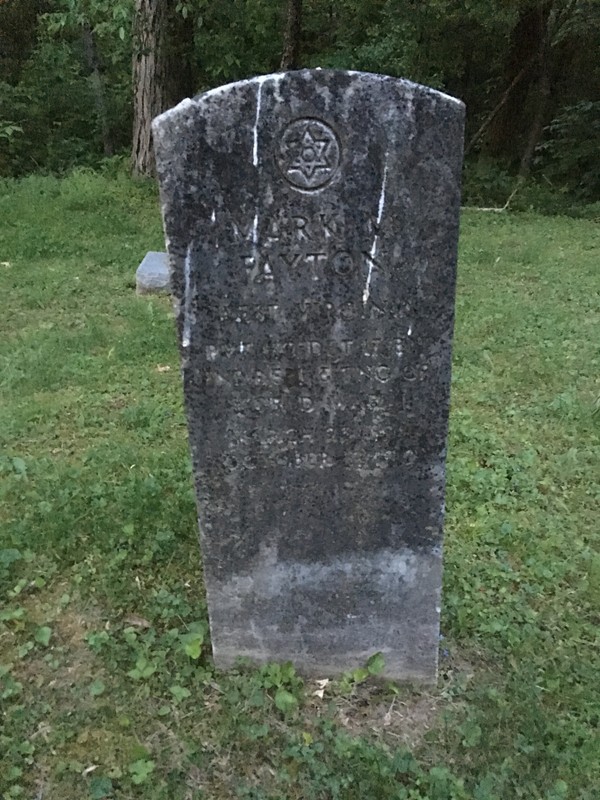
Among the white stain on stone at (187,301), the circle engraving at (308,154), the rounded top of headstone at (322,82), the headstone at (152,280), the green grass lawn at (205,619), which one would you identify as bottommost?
the green grass lawn at (205,619)

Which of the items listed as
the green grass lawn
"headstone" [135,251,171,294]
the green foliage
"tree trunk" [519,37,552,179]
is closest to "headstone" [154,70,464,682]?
the green grass lawn

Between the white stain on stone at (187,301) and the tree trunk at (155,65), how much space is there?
327 inches

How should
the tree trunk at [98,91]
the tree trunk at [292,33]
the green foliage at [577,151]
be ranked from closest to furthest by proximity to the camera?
the tree trunk at [292,33]
the green foliage at [577,151]
the tree trunk at [98,91]

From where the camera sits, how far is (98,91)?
14.0 m

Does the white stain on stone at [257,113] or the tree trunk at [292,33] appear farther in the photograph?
the tree trunk at [292,33]

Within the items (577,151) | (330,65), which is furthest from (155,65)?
(577,151)

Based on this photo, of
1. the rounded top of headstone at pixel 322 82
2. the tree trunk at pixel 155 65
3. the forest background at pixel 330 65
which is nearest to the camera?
the rounded top of headstone at pixel 322 82

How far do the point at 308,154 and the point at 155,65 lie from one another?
8.92 meters

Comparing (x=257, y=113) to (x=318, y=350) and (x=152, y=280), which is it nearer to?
(x=318, y=350)

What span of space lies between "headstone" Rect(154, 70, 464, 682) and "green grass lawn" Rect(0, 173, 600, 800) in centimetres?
26

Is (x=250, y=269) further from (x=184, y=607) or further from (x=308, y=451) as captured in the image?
(x=184, y=607)

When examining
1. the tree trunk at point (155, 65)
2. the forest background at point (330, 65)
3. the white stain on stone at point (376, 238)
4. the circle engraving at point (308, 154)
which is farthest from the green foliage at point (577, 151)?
the circle engraving at point (308, 154)

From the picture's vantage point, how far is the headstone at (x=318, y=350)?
2117mm

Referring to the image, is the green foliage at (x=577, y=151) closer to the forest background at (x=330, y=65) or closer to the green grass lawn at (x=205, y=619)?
the forest background at (x=330, y=65)
